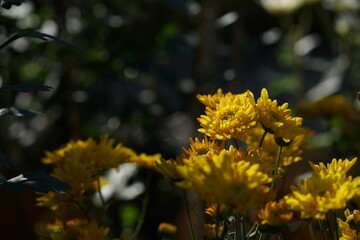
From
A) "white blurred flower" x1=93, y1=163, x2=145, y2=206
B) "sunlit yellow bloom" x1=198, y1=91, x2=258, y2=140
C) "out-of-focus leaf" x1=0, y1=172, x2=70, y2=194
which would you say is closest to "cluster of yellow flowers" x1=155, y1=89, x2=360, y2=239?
"sunlit yellow bloom" x1=198, y1=91, x2=258, y2=140

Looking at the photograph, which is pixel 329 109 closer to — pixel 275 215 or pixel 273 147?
pixel 273 147

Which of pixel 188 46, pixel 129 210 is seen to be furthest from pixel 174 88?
pixel 129 210

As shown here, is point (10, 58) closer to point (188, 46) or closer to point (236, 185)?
point (188, 46)

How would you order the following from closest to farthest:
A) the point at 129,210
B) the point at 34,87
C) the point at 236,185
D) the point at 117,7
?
the point at 236,185 < the point at 34,87 < the point at 129,210 < the point at 117,7

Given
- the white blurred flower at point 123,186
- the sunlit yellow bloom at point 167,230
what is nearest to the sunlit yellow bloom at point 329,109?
the white blurred flower at point 123,186

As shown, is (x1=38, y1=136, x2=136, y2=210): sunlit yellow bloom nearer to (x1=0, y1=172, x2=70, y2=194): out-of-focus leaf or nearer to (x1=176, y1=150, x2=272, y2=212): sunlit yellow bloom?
(x1=0, y1=172, x2=70, y2=194): out-of-focus leaf

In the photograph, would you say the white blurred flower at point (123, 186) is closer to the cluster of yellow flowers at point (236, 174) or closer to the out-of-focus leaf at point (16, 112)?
the cluster of yellow flowers at point (236, 174)

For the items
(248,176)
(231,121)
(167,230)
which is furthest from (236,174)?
(167,230)

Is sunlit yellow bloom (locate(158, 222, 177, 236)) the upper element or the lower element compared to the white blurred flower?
lower
